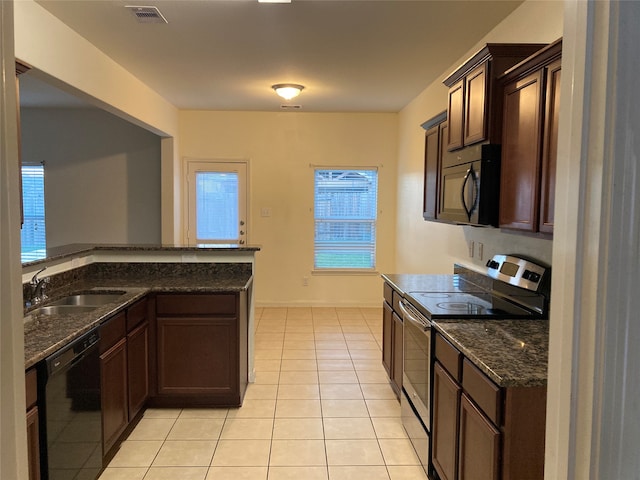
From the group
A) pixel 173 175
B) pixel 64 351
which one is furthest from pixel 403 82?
pixel 64 351

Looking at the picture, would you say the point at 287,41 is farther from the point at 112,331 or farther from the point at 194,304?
the point at 112,331

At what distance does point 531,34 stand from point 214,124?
446 centimetres

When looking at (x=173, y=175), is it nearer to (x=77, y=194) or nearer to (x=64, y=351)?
(x=77, y=194)

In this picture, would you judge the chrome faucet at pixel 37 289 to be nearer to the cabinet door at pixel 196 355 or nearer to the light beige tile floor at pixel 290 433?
the cabinet door at pixel 196 355

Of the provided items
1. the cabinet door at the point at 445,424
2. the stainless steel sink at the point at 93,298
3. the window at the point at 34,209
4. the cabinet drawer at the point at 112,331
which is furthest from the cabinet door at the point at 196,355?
the window at the point at 34,209

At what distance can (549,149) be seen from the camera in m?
1.94

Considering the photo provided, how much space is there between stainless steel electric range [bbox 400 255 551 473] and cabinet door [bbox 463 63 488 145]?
745 millimetres

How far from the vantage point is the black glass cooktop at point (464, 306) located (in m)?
2.34

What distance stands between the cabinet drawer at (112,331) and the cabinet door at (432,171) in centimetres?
228

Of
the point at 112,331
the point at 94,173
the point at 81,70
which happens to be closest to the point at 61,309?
the point at 112,331

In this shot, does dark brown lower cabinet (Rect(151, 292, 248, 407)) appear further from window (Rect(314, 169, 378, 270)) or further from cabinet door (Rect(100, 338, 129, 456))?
window (Rect(314, 169, 378, 270))

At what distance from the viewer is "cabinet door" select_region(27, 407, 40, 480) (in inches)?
69.2

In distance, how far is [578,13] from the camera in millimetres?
644

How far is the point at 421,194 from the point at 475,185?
245cm
